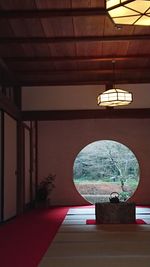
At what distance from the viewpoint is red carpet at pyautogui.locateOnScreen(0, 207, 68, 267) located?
14.1 feet

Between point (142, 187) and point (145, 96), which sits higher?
point (145, 96)

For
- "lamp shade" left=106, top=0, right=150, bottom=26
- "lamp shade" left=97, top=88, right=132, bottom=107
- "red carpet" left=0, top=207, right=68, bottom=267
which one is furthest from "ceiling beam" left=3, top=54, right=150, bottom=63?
"lamp shade" left=106, top=0, right=150, bottom=26

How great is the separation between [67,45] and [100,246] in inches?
126

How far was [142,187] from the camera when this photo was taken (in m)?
12.0

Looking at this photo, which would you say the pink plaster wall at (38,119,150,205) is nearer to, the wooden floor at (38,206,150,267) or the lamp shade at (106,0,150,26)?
the wooden floor at (38,206,150,267)

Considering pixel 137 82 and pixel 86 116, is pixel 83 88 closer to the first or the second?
pixel 86 116

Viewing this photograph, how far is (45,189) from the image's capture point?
1157 cm

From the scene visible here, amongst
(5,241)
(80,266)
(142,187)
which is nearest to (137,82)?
(142,187)

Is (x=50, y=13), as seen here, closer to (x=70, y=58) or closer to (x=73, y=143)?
(x=70, y=58)

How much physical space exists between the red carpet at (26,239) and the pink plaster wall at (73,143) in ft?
12.4

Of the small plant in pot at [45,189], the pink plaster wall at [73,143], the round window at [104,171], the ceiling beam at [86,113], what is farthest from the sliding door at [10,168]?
the round window at [104,171]

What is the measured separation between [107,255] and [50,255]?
0.61 metres

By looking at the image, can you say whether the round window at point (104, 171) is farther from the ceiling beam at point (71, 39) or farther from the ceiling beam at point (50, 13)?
the ceiling beam at point (50, 13)

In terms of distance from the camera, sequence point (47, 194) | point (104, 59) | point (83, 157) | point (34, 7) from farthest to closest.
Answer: point (83, 157) → point (47, 194) → point (104, 59) → point (34, 7)
